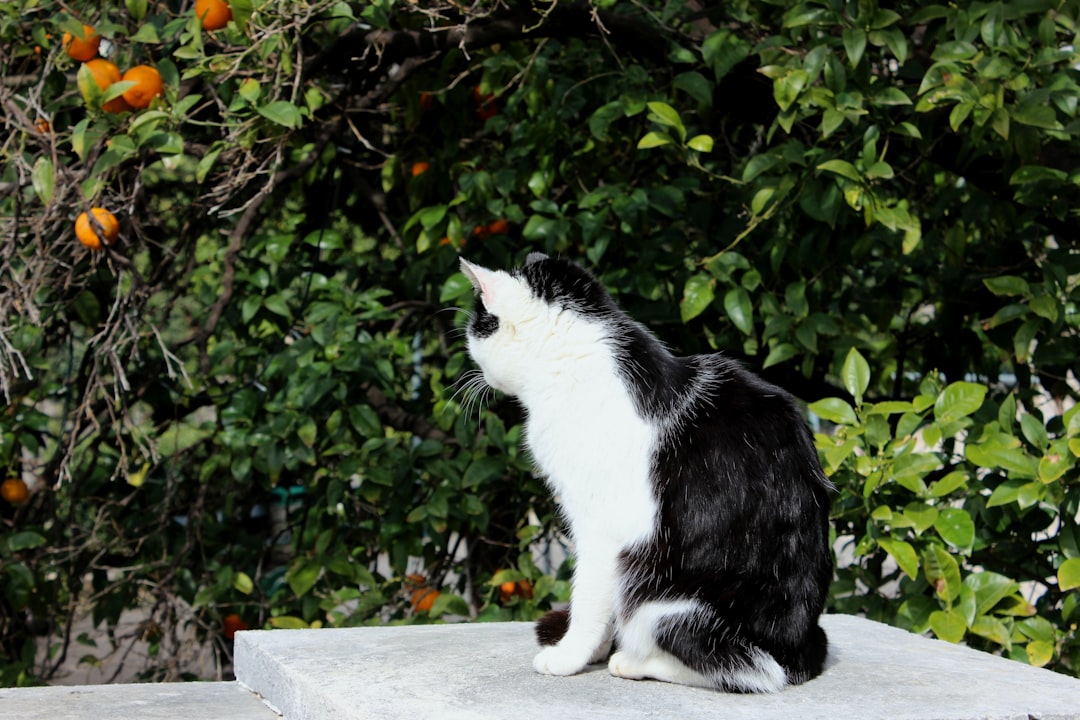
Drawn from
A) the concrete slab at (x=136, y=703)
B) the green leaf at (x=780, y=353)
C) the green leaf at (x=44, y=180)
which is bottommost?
the concrete slab at (x=136, y=703)

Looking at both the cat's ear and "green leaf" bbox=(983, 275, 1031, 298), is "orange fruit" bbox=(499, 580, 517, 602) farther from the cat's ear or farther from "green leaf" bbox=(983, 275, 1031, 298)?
"green leaf" bbox=(983, 275, 1031, 298)

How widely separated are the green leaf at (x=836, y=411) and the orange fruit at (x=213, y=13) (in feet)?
5.80

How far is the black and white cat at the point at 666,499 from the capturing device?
6.33 ft

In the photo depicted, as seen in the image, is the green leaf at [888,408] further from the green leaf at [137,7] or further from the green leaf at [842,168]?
the green leaf at [137,7]

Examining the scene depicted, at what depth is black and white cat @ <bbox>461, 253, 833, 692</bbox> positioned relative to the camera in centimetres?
193

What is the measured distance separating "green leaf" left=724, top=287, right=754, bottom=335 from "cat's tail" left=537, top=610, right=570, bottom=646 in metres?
0.97

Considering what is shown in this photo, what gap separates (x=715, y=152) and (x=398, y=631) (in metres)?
1.97

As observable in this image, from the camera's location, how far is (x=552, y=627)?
7.42 feet

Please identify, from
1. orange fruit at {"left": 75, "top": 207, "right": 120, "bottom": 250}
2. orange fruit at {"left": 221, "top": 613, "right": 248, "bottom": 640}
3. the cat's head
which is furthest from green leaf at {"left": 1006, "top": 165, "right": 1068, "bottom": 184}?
orange fruit at {"left": 221, "top": 613, "right": 248, "bottom": 640}

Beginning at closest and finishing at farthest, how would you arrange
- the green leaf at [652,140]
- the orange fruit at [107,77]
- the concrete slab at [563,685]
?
the concrete slab at [563,685] → the orange fruit at [107,77] → the green leaf at [652,140]

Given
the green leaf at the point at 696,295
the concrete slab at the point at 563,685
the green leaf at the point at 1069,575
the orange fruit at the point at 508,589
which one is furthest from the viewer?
the orange fruit at the point at 508,589

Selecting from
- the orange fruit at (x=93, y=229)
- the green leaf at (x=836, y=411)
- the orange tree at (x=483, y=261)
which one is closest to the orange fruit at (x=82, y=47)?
the orange tree at (x=483, y=261)

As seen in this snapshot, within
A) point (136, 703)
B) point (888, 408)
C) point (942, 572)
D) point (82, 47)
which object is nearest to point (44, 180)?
point (82, 47)

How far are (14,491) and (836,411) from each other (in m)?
2.47
